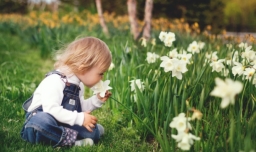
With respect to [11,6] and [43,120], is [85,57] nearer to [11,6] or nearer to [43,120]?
[43,120]

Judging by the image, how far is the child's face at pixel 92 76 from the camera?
7.45ft

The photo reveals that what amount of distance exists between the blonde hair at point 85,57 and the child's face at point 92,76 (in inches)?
1.0

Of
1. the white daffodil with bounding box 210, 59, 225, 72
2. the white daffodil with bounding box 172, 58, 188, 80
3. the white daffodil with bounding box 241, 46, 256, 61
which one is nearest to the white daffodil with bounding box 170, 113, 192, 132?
the white daffodil with bounding box 172, 58, 188, 80

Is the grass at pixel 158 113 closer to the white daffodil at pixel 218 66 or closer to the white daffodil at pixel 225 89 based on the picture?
the white daffodil at pixel 218 66

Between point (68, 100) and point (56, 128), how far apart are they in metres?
0.21

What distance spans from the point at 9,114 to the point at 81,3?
14967 mm

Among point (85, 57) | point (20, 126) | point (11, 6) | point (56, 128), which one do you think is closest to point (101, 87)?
point (85, 57)

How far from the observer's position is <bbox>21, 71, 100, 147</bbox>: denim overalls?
83.9 inches

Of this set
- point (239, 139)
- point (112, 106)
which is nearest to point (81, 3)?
point (112, 106)

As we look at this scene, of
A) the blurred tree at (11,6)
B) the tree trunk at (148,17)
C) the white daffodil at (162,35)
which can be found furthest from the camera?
the blurred tree at (11,6)

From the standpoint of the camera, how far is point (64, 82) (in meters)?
2.23

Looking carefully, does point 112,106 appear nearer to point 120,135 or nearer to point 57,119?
point 120,135

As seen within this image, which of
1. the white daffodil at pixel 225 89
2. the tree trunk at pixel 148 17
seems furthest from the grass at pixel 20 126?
the tree trunk at pixel 148 17

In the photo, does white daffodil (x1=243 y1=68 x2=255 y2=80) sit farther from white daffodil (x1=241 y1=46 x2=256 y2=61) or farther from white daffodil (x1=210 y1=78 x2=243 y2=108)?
white daffodil (x1=210 y1=78 x2=243 y2=108)
